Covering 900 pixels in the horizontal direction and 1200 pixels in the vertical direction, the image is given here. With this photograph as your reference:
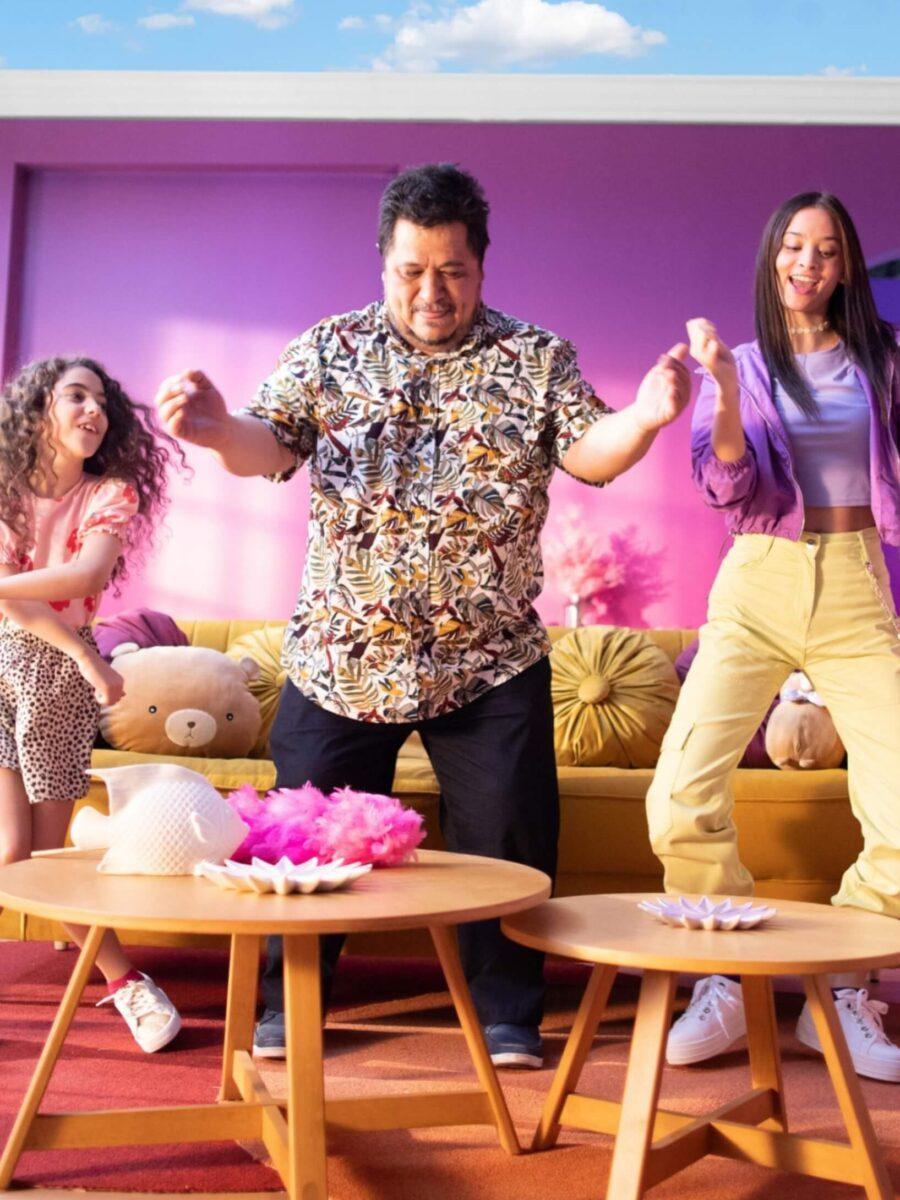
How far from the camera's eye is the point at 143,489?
2.55 metres

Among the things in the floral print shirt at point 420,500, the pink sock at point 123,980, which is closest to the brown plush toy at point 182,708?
the pink sock at point 123,980

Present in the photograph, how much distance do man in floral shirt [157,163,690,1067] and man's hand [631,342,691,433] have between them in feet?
0.62

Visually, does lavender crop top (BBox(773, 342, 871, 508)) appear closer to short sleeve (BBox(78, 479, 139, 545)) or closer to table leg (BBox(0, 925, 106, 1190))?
short sleeve (BBox(78, 479, 139, 545))

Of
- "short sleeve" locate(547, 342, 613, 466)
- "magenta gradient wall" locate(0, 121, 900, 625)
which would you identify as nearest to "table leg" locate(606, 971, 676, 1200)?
"short sleeve" locate(547, 342, 613, 466)

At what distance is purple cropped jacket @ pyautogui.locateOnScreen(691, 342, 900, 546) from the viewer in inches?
85.6

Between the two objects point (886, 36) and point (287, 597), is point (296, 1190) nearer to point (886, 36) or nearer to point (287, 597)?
point (287, 597)

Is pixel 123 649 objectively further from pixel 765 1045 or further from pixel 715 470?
pixel 765 1045

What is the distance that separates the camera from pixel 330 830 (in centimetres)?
164

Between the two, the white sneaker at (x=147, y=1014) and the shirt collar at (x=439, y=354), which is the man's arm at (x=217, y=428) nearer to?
the shirt collar at (x=439, y=354)

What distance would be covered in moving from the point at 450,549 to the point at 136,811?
0.78m

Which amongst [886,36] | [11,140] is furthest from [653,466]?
[11,140]

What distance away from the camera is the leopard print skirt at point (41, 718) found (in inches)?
91.6

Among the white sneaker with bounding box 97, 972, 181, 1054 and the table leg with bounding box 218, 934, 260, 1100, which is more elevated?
the table leg with bounding box 218, 934, 260, 1100

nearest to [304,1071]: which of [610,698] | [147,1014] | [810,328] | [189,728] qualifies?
[147,1014]
